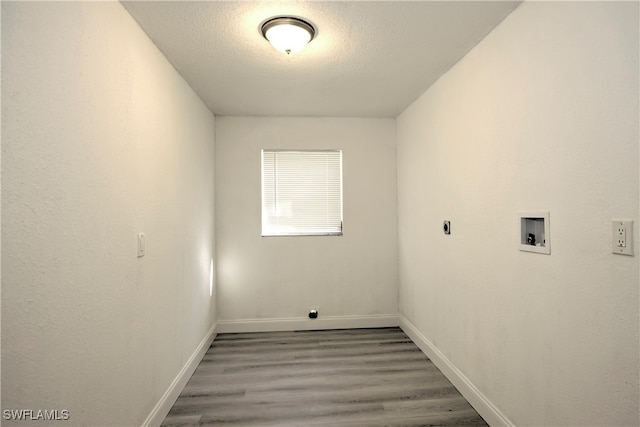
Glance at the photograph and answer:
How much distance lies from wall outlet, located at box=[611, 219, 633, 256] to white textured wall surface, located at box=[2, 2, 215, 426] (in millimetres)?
2092

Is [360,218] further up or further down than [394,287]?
further up

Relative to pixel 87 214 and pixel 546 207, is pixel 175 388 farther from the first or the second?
pixel 546 207

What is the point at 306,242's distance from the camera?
3.65 metres

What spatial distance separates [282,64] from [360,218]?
1944mm

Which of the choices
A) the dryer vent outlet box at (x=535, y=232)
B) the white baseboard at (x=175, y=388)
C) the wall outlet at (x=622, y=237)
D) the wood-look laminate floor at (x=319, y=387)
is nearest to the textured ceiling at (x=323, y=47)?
the dryer vent outlet box at (x=535, y=232)

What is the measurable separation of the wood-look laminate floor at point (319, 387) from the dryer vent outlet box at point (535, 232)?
4.00ft

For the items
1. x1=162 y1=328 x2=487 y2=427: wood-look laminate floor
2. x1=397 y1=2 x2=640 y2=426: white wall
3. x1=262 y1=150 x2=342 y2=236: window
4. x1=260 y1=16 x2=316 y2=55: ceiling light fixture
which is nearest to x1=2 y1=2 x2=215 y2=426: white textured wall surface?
x1=162 y1=328 x2=487 y2=427: wood-look laminate floor

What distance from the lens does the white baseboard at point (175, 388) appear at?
194cm

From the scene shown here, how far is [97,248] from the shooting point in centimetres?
142

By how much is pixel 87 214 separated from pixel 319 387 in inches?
77.6

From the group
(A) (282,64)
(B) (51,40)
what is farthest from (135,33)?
(A) (282,64)

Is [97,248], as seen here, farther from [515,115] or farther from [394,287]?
[394,287]

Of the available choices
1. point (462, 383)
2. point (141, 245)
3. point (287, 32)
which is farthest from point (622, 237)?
point (141, 245)

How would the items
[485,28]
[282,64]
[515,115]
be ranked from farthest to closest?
[282,64], [485,28], [515,115]
